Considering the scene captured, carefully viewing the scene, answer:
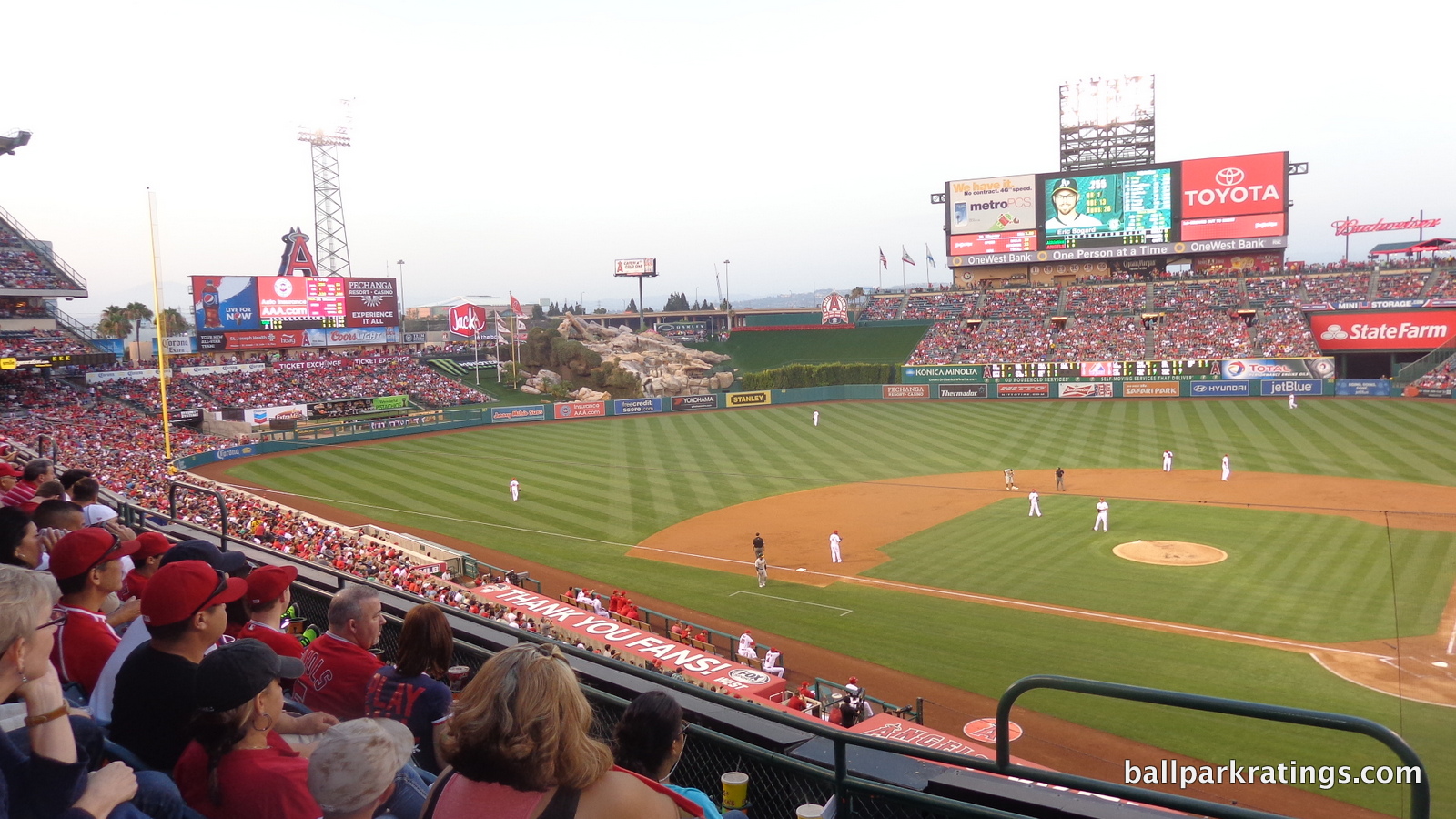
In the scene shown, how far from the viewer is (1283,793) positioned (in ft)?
38.9

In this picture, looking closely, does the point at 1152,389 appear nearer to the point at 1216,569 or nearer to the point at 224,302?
the point at 1216,569

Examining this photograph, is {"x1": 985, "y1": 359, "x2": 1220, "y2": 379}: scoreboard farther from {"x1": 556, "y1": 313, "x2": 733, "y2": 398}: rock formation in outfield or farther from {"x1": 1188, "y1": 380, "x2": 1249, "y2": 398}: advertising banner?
{"x1": 556, "y1": 313, "x2": 733, "y2": 398}: rock formation in outfield

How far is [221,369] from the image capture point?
54.2 metres

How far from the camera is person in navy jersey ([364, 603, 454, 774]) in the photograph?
160 inches

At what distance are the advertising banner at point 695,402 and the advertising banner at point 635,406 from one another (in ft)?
3.73

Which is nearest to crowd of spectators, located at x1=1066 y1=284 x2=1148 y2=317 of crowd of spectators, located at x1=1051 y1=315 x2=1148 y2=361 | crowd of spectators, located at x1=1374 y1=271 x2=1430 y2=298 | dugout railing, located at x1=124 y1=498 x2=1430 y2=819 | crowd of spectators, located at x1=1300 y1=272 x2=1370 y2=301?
crowd of spectators, located at x1=1051 y1=315 x2=1148 y2=361

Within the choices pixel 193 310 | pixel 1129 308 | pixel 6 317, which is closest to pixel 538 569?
pixel 6 317

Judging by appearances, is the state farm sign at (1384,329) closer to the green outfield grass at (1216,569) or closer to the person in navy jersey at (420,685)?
the green outfield grass at (1216,569)

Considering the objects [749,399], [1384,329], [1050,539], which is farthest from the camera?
[749,399]

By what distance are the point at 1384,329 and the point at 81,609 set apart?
6357cm

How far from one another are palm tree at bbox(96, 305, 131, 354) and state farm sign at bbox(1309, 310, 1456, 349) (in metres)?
85.8

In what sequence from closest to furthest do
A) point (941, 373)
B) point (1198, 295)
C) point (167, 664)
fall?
point (167, 664) < point (941, 373) < point (1198, 295)

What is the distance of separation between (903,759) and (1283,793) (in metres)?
10.7

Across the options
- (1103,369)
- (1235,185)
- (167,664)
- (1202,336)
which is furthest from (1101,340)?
(167,664)
